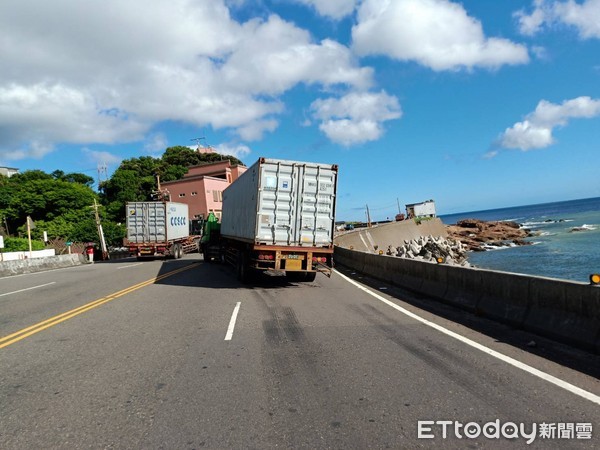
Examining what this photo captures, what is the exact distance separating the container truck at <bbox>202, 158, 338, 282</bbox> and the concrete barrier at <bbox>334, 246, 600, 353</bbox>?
3.21 m

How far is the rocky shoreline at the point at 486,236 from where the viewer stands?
52544 mm

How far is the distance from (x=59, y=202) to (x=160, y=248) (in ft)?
125

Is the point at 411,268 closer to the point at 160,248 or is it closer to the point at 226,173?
the point at 160,248

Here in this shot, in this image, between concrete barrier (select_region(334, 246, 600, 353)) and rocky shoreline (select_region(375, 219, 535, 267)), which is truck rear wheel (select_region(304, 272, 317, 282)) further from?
rocky shoreline (select_region(375, 219, 535, 267))

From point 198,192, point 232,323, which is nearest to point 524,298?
point 232,323

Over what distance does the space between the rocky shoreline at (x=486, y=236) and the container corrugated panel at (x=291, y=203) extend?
134ft

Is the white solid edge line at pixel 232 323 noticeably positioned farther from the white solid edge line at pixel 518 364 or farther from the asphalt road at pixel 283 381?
the white solid edge line at pixel 518 364

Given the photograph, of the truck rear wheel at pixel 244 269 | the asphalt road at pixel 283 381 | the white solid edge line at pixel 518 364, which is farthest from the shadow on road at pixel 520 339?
the truck rear wheel at pixel 244 269

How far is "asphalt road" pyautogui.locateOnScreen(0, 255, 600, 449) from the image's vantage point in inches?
150

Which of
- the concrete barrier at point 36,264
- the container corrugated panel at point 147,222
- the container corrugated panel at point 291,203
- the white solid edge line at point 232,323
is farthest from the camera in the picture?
the container corrugated panel at point 147,222

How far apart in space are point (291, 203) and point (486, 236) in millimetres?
54299

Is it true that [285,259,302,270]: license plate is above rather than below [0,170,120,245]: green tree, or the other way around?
below

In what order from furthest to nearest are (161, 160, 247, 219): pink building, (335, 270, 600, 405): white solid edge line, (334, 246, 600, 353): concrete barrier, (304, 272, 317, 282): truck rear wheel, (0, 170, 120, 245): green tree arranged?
(0, 170, 120, 245): green tree, (161, 160, 247, 219): pink building, (304, 272, 317, 282): truck rear wheel, (334, 246, 600, 353): concrete barrier, (335, 270, 600, 405): white solid edge line

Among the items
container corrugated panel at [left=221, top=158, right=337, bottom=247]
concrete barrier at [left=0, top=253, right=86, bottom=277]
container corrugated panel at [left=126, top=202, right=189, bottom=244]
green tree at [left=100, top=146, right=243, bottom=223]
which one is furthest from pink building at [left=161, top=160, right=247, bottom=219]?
container corrugated panel at [left=221, top=158, right=337, bottom=247]
